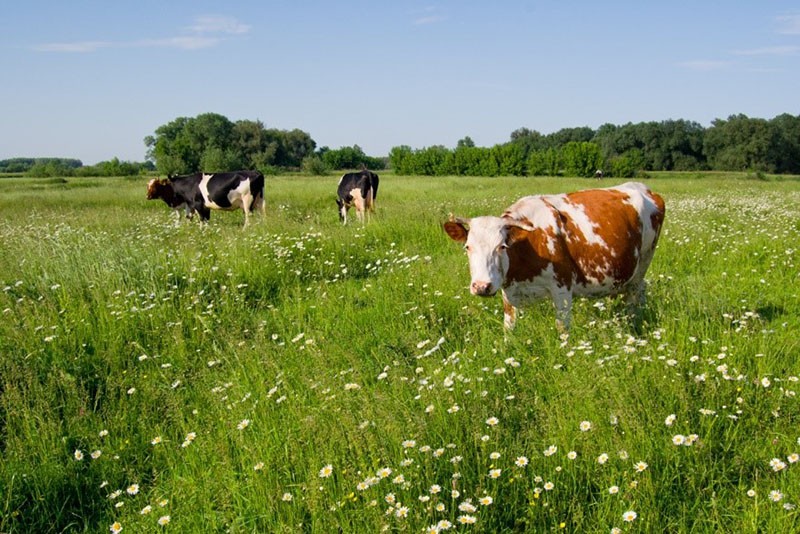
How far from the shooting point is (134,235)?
11258 millimetres

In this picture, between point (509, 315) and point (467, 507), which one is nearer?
point (467, 507)

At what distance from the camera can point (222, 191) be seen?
54.6ft

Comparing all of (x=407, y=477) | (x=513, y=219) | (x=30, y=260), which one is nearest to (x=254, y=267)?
(x=30, y=260)

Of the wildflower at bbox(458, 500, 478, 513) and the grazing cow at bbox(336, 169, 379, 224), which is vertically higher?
the grazing cow at bbox(336, 169, 379, 224)

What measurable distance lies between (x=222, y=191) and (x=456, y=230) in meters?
12.8

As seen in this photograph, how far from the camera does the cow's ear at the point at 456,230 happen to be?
547cm

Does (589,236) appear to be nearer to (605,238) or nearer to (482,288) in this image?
(605,238)

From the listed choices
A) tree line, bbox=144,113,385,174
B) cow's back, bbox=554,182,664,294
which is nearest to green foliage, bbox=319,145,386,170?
tree line, bbox=144,113,385,174

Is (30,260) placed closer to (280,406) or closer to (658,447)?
(280,406)

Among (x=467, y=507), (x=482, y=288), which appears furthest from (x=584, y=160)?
(x=467, y=507)

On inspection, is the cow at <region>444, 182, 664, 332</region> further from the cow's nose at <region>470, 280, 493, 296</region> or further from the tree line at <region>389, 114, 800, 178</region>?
the tree line at <region>389, 114, 800, 178</region>

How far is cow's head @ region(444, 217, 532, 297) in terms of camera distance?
4943 mm

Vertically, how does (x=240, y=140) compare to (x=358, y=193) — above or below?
above

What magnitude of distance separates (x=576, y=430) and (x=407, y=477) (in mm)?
1155
